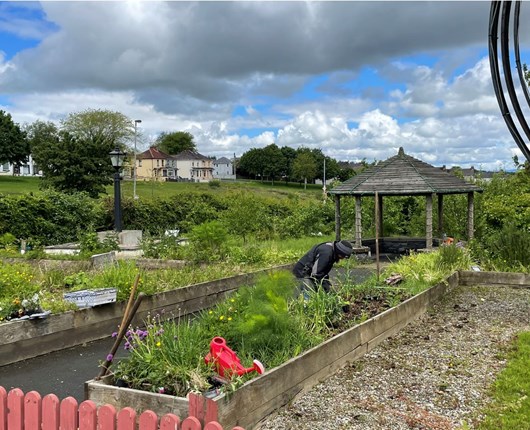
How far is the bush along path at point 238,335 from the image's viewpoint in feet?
13.9

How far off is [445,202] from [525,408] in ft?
53.3

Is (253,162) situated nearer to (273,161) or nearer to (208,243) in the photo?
(273,161)

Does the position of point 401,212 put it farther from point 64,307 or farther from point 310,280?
point 64,307

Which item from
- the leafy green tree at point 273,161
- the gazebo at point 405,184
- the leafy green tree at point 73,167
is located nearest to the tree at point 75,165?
the leafy green tree at point 73,167

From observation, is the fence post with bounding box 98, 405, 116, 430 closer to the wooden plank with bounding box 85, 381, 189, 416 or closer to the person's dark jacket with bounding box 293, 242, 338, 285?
the wooden plank with bounding box 85, 381, 189, 416

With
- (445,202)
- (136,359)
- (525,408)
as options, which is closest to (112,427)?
(136,359)

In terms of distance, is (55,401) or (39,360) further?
(39,360)

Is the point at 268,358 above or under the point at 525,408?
above

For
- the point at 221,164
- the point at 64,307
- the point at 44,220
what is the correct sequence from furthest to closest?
1. the point at 221,164
2. the point at 44,220
3. the point at 64,307

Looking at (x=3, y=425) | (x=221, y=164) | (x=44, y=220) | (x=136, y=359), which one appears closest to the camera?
(x=3, y=425)

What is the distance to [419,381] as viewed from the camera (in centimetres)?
536

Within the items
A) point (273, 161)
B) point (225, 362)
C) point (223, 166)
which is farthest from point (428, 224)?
point (223, 166)

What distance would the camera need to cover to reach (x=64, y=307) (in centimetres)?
716

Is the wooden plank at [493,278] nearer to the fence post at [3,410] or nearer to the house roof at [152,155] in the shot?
the fence post at [3,410]
